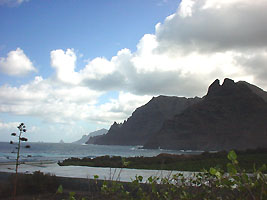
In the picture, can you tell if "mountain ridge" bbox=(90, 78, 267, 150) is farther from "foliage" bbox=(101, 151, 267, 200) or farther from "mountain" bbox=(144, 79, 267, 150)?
"foliage" bbox=(101, 151, 267, 200)

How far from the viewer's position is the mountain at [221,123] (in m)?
131

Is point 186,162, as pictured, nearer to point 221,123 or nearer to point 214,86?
point 221,123

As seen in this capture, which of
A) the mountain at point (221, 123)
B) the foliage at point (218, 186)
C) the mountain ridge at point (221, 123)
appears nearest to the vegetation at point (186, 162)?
the foliage at point (218, 186)

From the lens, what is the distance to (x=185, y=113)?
157250mm

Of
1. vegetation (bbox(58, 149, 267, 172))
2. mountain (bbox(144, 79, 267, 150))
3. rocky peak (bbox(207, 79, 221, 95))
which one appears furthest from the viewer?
rocky peak (bbox(207, 79, 221, 95))

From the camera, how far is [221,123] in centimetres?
14275

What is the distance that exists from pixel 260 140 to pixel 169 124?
51.8m

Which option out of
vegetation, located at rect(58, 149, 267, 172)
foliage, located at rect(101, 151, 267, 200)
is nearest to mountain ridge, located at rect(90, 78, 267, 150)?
vegetation, located at rect(58, 149, 267, 172)

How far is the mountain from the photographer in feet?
429

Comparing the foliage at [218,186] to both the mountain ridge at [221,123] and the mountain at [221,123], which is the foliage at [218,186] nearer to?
the mountain ridge at [221,123]

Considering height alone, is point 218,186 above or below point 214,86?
below

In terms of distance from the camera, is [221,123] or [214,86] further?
[214,86]

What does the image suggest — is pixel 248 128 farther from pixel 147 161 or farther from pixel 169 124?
pixel 147 161

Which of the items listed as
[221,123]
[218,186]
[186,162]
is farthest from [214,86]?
[218,186]
